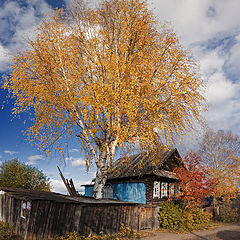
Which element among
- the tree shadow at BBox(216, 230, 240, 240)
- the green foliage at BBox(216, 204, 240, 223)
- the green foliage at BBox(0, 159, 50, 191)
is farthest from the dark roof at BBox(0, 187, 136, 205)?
the green foliage at BBox(216, 204, 240, 223)

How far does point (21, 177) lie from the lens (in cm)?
2336

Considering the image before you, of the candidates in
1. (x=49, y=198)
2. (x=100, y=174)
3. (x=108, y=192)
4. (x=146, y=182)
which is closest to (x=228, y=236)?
(x=146, y=182)

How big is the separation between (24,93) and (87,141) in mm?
5529

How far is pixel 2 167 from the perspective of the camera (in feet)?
77.9

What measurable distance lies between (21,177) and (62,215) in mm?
13288

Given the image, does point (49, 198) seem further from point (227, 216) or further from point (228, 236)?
point (227, 216)

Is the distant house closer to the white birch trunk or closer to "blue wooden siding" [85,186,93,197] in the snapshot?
"blue wooden siding" [85,186,93,197]

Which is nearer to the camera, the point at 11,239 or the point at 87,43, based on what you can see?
the point at 11,239

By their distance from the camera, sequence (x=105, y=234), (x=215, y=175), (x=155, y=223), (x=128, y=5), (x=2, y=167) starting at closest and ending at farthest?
(x=105, y=234) → (x=128, y=5) → (x=155, y=223) → (x=2, y=167) → (x=215, y=175)

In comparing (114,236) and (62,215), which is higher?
(62,215)

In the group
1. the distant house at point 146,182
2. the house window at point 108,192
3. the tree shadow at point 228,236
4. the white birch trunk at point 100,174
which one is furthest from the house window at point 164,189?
the white birch trunk at point 100,174

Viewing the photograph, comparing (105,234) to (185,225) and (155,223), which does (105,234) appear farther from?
(185,225)

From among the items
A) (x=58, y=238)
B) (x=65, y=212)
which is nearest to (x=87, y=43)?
(x=65, y=212)

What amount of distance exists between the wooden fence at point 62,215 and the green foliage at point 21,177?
579 cm
